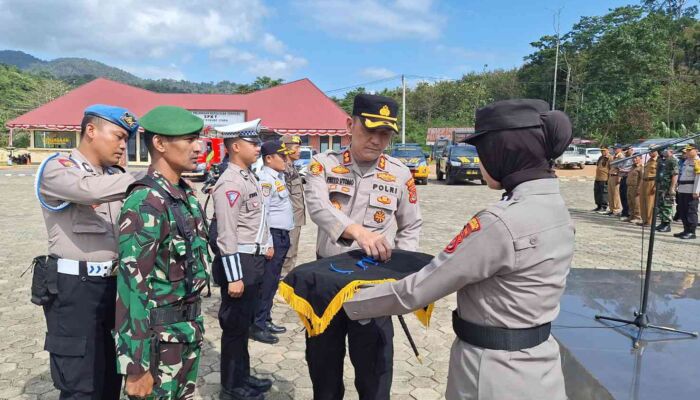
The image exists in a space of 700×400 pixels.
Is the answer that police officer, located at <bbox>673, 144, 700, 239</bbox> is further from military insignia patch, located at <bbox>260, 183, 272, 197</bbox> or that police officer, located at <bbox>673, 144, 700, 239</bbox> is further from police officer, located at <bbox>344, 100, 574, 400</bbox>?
police officer, located at <bbox>344, 100, 574, 400</bbox>

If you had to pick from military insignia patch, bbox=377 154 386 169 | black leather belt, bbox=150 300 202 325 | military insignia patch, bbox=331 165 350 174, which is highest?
military insignia patch, bbox=377 154 386 169

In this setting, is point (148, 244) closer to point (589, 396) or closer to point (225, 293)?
point (225, 293)

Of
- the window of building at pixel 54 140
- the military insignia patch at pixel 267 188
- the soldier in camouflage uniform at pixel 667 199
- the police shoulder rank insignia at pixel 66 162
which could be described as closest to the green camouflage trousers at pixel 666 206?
the soldier in camouflage uniform at pixel 667 199

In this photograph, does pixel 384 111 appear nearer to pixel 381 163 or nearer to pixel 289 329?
pixel 381 163

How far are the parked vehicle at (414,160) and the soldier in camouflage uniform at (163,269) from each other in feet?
57.1

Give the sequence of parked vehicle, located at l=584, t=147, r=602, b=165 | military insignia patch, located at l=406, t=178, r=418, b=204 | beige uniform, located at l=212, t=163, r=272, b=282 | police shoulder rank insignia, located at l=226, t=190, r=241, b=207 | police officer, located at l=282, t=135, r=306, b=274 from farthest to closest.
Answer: parked vehicle, located at l=584, t=147, r=602, b=165
police officer, located at l=282, t=135, r=306, b=274
police shoulder rank insignia, located at l=226, t=190, r=241, b=207
beige uniform, located at l=212, t=163, r=272, b=282
military insignia patch, located at l=406, t=178, r=418, b=204

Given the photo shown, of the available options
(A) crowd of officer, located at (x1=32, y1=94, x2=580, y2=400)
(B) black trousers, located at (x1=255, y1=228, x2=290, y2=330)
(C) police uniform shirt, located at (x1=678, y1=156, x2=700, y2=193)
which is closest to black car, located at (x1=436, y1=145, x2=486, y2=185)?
(C) police uniform shirt, located at (x1=678, y1=156, x2=700, y2=193)

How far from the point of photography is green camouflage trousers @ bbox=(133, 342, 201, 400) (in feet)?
7.00

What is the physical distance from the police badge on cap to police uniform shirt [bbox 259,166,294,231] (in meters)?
2.28

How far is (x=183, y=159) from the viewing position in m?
2.24

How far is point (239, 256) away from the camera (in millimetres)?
3359

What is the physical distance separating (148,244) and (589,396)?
3.01 meters

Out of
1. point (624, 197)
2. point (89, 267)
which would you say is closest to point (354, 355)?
point (89, 267)

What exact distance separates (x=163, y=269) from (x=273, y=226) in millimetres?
2568
